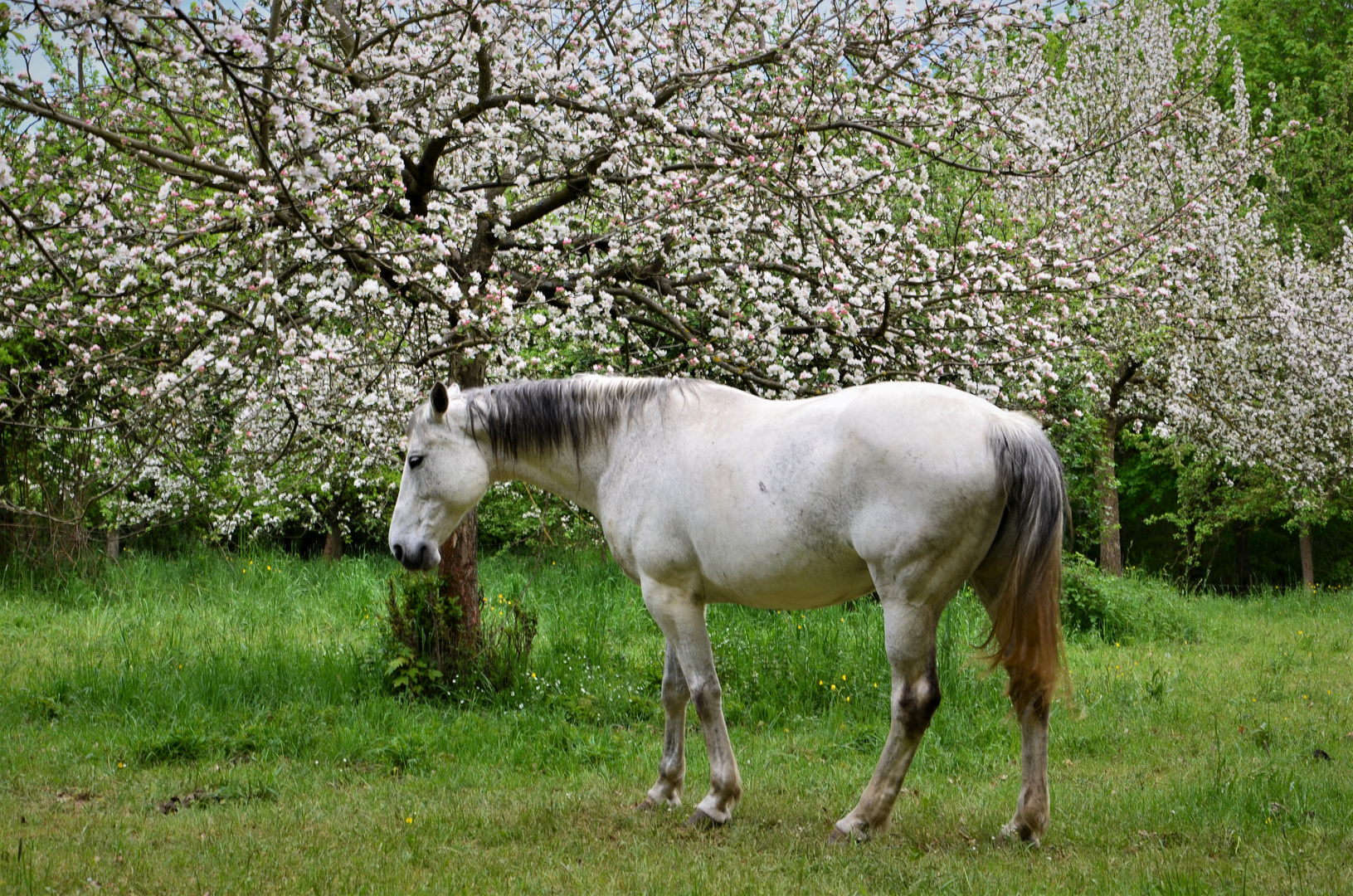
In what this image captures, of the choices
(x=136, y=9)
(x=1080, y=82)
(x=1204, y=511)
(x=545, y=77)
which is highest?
(x=1080, y=82)

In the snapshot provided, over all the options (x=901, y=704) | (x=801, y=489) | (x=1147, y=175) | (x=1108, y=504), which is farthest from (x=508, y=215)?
(x=1147, y=175)

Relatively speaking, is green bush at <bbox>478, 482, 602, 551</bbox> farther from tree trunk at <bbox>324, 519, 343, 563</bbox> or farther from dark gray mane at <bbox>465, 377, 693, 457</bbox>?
dark gray mane at <bbox>465, 377, 693, 457</bbox>

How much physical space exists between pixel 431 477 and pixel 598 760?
79.7 inches

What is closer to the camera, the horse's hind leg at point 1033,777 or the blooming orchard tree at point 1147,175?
the horse's hind leg at point 1033,777

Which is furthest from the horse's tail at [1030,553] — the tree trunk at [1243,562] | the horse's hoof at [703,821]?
the tree trunk at [1243,562]

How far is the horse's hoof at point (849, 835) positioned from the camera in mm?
4238

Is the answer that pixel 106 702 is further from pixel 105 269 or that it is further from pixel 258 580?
pixel 258 580

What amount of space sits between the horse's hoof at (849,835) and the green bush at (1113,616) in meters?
7.04

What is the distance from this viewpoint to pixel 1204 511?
19641mm

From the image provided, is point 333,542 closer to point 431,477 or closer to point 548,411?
point 431,477

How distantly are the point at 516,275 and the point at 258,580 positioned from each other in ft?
19.3

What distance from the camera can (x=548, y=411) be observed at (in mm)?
5230

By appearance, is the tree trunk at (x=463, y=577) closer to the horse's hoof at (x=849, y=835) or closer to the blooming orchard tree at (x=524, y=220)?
the blooming orchard tree at (x=524, y=220)

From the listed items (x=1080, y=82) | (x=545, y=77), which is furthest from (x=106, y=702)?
(x=1080, y=82)
